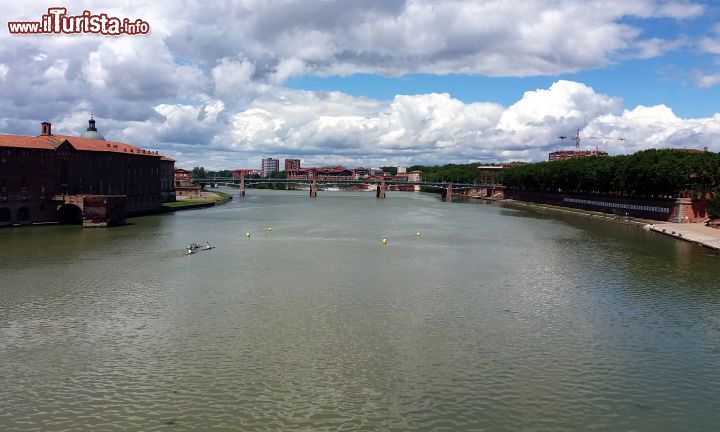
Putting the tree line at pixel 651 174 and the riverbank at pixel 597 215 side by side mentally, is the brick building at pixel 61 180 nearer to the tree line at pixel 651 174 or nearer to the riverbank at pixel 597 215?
the riverbank at pixel 597 215

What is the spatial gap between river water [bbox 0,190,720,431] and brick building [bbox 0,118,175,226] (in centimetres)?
3176

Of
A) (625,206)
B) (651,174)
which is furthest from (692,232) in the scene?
(625,206)

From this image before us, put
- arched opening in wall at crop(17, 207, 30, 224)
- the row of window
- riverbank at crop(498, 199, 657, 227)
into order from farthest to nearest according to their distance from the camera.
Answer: the row of window, riverbank at crop(498, 199, 657, 227), arched opening in wall at crop(17, 207, 30, 224)

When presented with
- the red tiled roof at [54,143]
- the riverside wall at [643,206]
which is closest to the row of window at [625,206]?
the riverside wall at [643,206]

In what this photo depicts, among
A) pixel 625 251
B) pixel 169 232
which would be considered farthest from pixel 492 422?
pixel 169 232

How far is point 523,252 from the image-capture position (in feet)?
229

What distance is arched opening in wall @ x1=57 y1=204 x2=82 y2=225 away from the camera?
320 feet

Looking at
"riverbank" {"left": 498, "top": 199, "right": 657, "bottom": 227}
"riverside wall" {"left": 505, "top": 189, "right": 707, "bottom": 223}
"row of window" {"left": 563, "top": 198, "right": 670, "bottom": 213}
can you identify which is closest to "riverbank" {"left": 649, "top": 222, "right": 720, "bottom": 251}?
"riverside wall" {"left": 505, "top": 189, "right": 707, "bottom": 223}

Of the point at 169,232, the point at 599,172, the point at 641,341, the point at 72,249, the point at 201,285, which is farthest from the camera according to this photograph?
the point at 599,172

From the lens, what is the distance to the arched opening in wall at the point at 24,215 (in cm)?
9281

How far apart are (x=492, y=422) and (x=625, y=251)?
56889mm

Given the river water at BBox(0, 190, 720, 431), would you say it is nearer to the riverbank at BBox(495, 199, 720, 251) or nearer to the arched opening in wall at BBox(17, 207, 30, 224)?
the riverbank at BBox(495, 199, 720, 251)

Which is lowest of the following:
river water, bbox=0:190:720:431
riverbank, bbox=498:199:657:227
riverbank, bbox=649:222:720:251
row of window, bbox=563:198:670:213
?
river water, bbox=0:190:720:431

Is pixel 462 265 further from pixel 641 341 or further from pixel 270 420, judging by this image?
pixel 270 420
